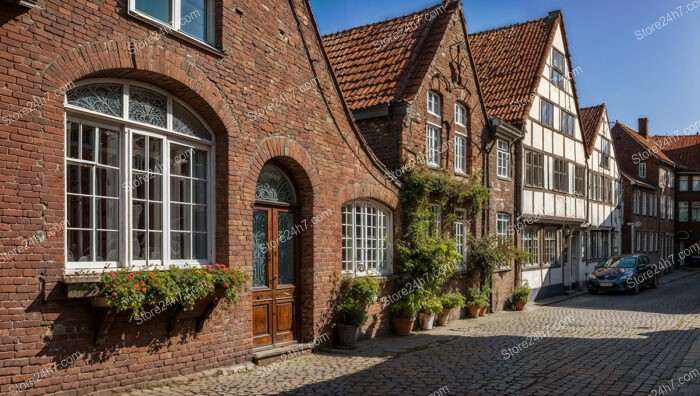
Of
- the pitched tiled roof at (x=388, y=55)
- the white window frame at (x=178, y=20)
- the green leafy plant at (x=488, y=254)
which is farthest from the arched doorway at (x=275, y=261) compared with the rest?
the green leafy plant at (x=488, y=254)

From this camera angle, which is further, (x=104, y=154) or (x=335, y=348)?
(x=335, y=348)

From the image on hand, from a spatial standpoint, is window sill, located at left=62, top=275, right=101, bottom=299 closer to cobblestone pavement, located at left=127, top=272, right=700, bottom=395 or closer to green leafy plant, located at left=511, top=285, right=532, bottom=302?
cobblestone pavement, located at left=127, top=272, right=700, bottom=395

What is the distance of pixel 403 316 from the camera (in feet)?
45.7

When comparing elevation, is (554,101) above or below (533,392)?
above

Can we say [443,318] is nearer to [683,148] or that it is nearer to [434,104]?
[434,104]

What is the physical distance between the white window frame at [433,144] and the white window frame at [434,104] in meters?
0.39

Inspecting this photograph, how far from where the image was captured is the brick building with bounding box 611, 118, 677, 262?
129 ft

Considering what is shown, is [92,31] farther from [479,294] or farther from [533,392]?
[479,294]

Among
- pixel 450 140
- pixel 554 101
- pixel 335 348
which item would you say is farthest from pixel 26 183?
pixel 554 101

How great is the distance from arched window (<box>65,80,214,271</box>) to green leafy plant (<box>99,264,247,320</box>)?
41 cm

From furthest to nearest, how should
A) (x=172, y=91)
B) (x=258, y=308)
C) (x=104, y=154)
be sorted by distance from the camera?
(x=258, y=308) < (x=172, y=91) < (x=104, y=154)

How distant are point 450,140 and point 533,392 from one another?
953 cm

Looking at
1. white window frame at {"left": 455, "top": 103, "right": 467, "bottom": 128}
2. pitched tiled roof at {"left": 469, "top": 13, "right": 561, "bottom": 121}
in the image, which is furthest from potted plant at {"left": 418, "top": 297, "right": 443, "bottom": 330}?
pitched tiled roof at {"left": 469, "top": 13, "right": 561, "bottom": 121}

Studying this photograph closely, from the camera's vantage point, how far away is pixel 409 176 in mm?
14414
